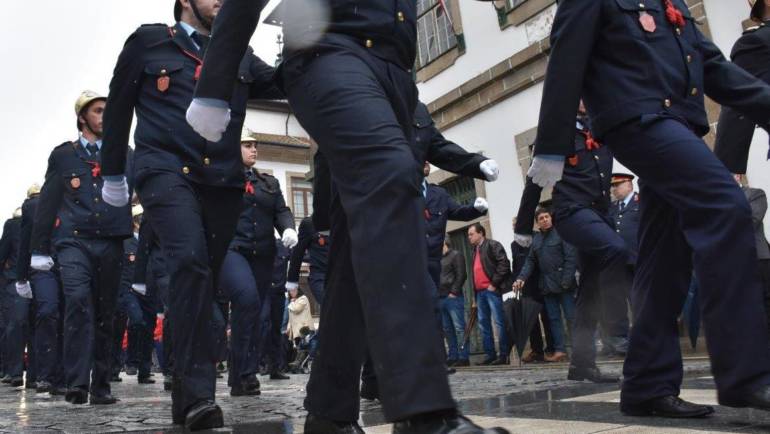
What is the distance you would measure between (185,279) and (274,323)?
6.06 metres

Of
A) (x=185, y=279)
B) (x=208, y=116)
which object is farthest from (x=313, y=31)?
(x=185, y=279)

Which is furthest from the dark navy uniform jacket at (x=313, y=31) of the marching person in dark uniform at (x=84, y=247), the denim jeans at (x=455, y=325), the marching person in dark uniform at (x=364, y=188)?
the denim jeans at (x=455, y=325)

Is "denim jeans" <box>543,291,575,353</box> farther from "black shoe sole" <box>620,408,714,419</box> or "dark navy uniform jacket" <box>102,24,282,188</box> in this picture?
"black shoe sole" <box>620,408,714,419</box>

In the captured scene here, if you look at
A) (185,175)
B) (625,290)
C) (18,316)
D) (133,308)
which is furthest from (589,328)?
(133,308)

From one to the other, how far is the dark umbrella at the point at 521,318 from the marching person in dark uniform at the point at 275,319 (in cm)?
263

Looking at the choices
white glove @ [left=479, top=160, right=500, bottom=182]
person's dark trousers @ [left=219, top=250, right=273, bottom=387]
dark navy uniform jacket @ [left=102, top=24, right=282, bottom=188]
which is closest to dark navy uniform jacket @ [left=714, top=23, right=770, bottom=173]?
white glove @ [left=479, top=160, right=500, bottom=182]

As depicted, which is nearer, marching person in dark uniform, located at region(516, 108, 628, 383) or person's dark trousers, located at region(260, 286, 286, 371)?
marching person in dark uniform, located at region(516, 108, 628, 383)

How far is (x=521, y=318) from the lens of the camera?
29.7ft

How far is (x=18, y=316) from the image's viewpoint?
32.0 ft

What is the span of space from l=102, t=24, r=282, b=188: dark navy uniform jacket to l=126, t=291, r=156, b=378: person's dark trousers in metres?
5.57

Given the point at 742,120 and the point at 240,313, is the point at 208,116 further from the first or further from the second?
the point at 240,313

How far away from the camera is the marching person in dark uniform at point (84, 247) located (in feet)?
18.6

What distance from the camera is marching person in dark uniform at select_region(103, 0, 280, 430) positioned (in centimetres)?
354

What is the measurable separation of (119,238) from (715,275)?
464 centimetres
